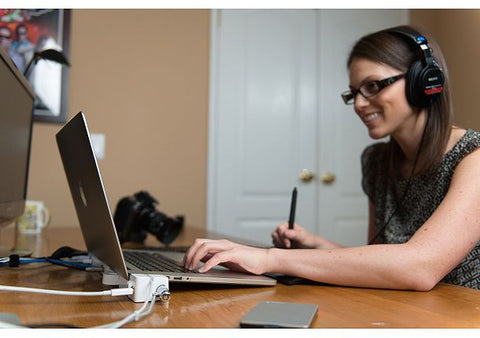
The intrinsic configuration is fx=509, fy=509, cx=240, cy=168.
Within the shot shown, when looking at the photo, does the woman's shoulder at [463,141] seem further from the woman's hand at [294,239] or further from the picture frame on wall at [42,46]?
the picture frame on wall at [42,46]

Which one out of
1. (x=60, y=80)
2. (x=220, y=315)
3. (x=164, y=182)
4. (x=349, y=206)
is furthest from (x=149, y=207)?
(x=349, y=206)

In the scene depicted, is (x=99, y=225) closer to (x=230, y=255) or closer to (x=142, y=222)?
(x=230, y=255)

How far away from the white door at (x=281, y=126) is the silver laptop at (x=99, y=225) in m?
1.75

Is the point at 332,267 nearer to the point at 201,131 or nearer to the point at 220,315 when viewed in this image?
the point at 220,315

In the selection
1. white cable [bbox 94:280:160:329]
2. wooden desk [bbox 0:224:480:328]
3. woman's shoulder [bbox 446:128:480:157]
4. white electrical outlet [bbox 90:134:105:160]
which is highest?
white electrical outlet [bbox 90:134:105:160]

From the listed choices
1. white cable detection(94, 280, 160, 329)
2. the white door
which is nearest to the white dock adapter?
white cable detection(94, 280, 160, 329)

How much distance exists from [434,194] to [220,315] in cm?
71

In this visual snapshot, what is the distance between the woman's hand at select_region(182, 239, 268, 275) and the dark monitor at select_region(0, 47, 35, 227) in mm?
459

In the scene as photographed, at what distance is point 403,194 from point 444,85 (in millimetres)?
287

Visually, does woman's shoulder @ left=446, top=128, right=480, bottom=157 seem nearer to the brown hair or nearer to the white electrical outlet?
the brown hair

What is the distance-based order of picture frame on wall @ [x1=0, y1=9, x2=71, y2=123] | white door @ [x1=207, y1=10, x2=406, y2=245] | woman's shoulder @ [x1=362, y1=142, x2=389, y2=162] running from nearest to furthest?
woman's shoulder @ [x1=362, y1=142, x2=389, y2=162] → picture frame on wall @ [x1=0, y1=9, x2=71, y2=123] → white door @ [x1=207, y1=10, x2=406, y2=245]

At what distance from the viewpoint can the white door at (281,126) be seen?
2756mm

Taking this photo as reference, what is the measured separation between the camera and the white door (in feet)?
9.04

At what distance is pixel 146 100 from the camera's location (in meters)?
2.60
